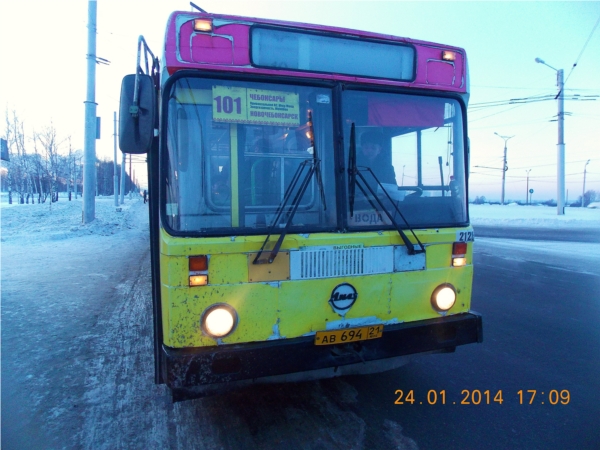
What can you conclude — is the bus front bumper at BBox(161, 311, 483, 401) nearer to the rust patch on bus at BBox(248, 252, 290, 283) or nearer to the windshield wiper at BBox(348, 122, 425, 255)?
the rust patch on bus at BBox(248, 252, 290, 283)

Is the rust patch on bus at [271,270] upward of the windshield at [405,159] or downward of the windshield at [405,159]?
downward

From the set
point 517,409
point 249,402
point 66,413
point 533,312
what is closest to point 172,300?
point 249,402

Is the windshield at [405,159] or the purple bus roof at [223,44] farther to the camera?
the windshield at [405,159]

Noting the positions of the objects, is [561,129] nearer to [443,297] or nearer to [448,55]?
[448,55]

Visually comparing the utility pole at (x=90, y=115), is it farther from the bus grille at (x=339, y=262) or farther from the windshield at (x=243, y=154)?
the bus grille at (x=339, y=262)

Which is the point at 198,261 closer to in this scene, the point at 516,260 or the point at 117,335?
the point at 117,335

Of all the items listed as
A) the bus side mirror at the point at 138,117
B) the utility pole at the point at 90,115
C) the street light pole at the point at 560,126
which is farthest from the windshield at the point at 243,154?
the street light pole at the point at 560,126

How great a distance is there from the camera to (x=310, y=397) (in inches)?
147

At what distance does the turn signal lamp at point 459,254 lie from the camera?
139 inches

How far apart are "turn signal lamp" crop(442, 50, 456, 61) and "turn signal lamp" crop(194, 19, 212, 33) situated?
190 cm

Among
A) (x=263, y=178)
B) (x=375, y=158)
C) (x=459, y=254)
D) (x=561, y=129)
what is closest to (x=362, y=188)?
(x=375, y=158)

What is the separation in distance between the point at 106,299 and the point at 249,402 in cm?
453

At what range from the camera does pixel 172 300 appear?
2.82 meters

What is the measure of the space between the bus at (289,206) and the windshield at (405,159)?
0.05 feet
